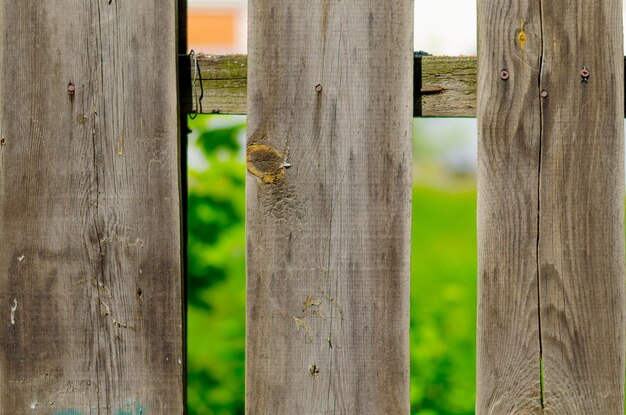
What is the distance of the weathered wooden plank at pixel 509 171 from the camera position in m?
1.93

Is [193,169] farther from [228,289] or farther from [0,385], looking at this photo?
[0,385]

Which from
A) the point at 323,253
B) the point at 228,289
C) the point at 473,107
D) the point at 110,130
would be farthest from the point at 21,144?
the point at 228,289

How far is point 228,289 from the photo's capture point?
3.89 meters

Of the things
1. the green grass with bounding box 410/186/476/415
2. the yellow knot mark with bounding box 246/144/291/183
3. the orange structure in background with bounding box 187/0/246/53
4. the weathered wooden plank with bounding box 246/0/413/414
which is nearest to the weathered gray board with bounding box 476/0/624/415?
the weathered wooden plank with bounding box 246/0/413/414

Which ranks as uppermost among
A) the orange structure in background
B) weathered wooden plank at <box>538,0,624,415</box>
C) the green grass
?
the orange structure in background

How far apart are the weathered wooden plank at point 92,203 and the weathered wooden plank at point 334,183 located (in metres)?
0.24

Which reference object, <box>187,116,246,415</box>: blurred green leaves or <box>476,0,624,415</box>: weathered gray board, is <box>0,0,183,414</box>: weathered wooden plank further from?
<box>187,116,246,415</box>: blurred green leaves

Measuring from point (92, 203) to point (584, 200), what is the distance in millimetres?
1257

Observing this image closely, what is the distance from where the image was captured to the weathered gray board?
1928mm

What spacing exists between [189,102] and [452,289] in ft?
6.25

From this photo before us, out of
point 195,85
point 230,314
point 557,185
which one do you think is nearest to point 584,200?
point 557,185

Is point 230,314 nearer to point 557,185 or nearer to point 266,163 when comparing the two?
point 266,163

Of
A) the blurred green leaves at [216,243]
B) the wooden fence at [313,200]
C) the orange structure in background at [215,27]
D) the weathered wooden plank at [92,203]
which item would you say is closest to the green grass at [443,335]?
the blurred green leaves at [216,243]

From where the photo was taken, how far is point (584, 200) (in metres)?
1.93
